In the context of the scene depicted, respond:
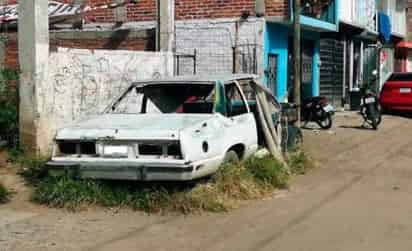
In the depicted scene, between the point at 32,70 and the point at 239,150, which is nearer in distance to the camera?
the point at 239,150

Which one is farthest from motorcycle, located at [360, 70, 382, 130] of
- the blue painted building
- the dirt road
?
the dirt road

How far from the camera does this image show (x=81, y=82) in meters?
11.1

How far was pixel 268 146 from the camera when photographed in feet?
31.9

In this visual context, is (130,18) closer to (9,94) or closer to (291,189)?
(9,94)

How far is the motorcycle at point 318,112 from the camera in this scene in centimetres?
1617

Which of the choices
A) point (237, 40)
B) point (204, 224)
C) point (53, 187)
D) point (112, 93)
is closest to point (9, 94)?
point (112, 93)

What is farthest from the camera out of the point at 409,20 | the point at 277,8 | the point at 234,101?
the point at 409,20

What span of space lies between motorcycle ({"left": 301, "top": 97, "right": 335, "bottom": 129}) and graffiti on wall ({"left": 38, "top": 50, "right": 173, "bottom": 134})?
5030mm

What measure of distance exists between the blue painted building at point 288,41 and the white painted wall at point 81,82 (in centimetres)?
368

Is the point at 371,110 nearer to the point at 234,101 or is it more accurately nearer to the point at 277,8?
the point at 277,8

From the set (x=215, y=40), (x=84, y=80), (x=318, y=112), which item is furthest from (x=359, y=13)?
(x=84, y=80)

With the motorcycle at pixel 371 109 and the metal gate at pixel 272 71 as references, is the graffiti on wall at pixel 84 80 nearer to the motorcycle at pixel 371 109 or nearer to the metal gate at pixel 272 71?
the metal gate at pixel 272 71

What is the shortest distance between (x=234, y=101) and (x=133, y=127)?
6.39ft

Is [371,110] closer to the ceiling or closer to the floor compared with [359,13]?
closer to the floor
